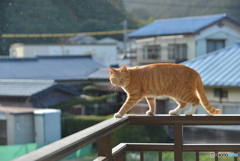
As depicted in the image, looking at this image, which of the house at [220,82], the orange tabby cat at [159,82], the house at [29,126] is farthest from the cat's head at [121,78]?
the house at [29,126]

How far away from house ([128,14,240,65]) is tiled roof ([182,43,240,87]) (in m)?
1.39

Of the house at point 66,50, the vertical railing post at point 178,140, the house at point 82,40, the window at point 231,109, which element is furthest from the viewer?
the house at point 82,40

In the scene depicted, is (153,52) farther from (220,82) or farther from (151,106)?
(151,106)

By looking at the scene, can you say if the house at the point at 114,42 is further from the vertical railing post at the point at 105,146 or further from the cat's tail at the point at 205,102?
the vertical railing post at the point at 105,146

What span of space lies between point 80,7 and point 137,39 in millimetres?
2043

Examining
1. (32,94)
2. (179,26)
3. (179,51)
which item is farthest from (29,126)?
(179,26)

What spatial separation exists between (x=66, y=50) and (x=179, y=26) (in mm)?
4336

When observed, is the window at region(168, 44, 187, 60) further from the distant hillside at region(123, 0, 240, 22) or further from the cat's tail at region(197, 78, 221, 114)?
the cat's tail at region(197, 78, 221, 114)

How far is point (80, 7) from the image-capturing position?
822 centimetres

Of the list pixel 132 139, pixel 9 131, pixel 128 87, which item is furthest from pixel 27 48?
pixel 128 87

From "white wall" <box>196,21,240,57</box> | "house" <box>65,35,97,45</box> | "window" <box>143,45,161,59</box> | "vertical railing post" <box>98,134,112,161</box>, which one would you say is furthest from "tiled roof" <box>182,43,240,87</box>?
"house" <box>65,35,97,45</box>

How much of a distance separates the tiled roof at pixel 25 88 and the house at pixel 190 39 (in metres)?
2.49

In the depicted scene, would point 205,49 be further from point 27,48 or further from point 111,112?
point 27,48

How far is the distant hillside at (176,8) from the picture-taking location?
419 inches
